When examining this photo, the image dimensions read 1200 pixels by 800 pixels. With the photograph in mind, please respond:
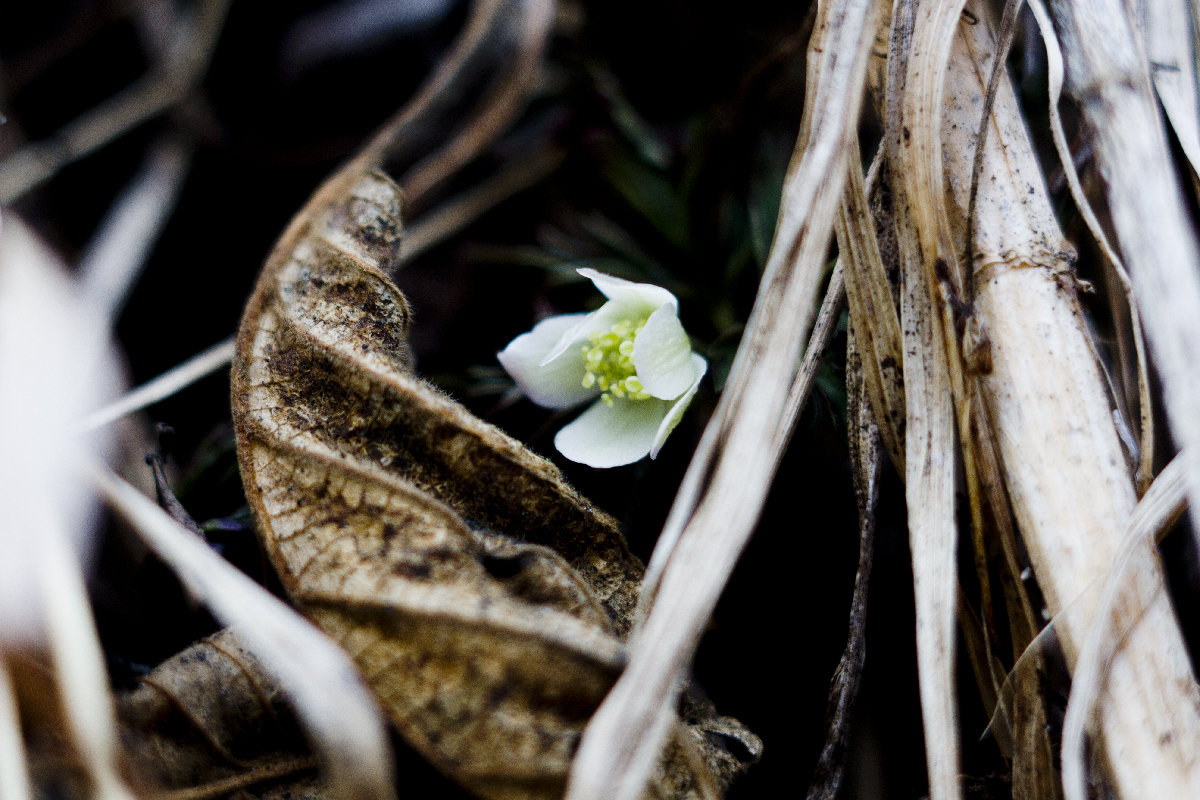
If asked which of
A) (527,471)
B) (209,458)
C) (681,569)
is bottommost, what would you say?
(681,569)

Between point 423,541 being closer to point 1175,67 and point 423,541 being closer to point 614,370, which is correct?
point 614,370

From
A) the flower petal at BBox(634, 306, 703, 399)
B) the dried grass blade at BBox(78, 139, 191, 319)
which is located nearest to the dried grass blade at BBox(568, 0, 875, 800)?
the flower petal at BBox(634, 306, 703, 399)

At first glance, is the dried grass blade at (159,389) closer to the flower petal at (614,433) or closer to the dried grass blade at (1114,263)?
the flower petal at (614,433)

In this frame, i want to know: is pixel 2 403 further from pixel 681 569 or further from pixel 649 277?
pixel 649 277

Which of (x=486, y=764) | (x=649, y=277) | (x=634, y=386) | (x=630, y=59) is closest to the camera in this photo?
(x=486, y=764)

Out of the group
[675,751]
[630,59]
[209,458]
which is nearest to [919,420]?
[675,751]

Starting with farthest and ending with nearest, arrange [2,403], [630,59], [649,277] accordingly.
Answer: [630,59]
[649,277]
[2,403]

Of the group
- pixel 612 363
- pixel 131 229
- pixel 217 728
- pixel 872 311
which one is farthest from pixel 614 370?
pixel 131 229
